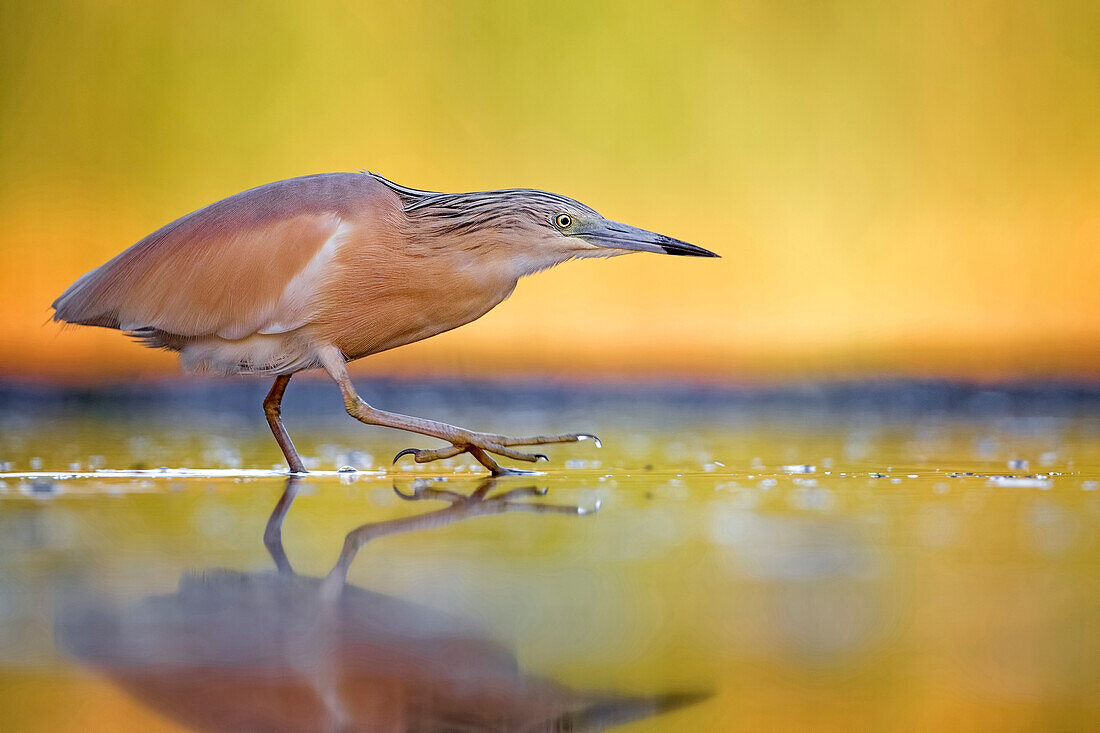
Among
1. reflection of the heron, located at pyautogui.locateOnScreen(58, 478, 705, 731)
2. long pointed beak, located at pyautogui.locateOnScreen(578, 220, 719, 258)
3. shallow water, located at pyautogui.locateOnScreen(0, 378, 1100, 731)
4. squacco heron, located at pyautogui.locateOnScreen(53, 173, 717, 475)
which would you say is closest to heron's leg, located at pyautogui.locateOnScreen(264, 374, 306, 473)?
shallow water, located at pyautogui.locateOnScreen(0, 378, 1100, 731)

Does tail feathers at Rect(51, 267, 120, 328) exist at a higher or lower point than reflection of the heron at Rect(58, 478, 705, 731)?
higher

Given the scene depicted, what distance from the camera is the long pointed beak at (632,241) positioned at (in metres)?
2.88

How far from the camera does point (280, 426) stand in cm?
312

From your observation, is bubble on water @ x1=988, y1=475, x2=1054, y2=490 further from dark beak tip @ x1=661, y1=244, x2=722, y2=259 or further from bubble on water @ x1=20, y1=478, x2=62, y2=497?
bubble on water @ x1=20, y1=478, x2=62, y2=497

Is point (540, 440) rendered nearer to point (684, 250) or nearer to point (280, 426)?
point (684, 250)

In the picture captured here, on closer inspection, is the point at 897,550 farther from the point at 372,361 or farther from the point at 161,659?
the point at 372,361

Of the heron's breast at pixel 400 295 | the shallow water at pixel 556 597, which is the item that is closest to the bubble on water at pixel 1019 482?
the shallow water at pixel 556 597

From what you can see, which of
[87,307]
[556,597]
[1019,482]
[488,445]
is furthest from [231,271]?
[1019,482]

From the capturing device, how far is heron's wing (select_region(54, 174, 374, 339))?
282 cm

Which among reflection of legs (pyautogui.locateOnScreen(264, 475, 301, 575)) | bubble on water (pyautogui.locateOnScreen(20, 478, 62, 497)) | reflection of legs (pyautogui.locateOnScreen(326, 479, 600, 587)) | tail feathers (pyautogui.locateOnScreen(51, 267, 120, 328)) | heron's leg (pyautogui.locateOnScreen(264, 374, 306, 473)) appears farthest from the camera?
heron's leg (pyautogui.locateOnScreen(264, 374, 306, 473))

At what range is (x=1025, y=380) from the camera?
5.82 m

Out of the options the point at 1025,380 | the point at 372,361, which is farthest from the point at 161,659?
the point at 1025,380

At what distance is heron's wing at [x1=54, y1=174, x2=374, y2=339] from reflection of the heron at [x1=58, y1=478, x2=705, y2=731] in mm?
1352

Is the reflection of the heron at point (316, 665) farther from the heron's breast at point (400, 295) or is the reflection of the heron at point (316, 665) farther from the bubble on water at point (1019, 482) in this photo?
the bubble on water at point (1019, 482)
